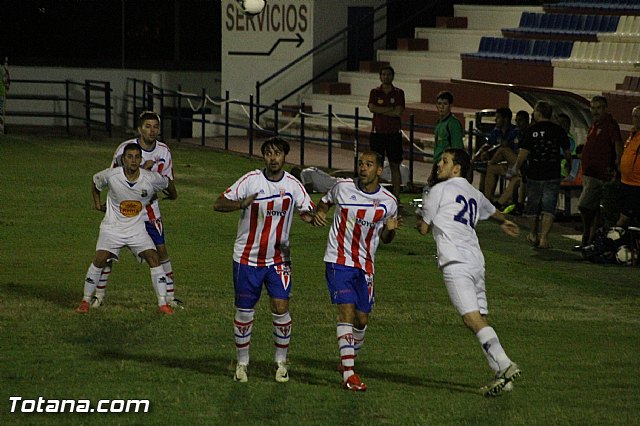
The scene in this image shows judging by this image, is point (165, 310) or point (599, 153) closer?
point (165, 310)

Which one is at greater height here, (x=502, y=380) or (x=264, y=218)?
(x=264, y=218)

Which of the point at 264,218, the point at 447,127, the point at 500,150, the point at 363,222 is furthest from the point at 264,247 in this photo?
the point at 500,150

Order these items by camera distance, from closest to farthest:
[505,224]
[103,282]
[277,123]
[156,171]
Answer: [505,224]
[103,282]
[156,171]
[277,123]

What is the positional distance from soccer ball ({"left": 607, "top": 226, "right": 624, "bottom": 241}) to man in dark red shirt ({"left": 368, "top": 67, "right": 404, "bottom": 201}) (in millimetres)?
5600

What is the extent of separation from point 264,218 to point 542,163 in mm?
7696

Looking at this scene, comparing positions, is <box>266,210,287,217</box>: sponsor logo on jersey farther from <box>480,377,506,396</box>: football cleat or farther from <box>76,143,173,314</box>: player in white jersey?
<box>76,143,173,314</box>: player in white jersey

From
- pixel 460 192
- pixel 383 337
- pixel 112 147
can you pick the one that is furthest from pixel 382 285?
pixel 112 147

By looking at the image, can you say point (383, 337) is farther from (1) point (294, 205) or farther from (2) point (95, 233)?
(2) point (95, 233)

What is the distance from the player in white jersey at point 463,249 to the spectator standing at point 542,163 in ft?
23.0

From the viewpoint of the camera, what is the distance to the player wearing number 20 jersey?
30.0 feet

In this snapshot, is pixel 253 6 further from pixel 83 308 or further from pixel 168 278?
pixel 83 308

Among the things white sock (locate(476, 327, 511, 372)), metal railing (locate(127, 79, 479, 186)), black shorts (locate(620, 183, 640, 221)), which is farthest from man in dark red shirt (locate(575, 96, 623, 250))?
white sock (locate(476, 327, 511, 372))

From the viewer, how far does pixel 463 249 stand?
360 inches

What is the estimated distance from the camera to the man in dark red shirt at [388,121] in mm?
20719
